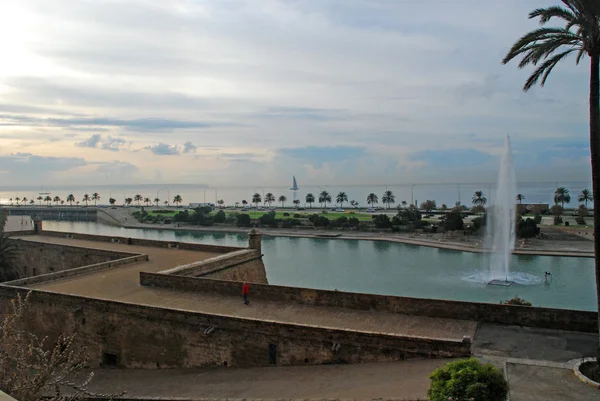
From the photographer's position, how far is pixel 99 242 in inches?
1175

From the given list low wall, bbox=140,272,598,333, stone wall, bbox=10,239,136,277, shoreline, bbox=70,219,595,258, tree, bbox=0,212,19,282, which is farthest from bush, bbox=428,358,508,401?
shoreline, bbox=70,219,595,258

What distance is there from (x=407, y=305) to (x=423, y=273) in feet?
97.8

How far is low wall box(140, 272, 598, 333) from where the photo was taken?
10711 millimetres

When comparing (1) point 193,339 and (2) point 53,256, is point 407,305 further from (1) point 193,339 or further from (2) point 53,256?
(2) point 53,256

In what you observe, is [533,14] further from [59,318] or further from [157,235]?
[157,235]

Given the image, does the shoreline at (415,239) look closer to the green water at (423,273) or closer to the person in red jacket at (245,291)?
→ the green water at (423,273)

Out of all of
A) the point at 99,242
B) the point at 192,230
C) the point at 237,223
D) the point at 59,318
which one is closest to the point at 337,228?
the point at 237,223

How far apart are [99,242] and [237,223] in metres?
52.9

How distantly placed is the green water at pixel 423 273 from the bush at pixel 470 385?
25395mm

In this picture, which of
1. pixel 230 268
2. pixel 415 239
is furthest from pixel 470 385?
pixel 415 239

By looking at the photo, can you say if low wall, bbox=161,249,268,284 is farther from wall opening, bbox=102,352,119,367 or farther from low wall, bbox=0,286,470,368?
wall opening, bbox=102,352,119,367

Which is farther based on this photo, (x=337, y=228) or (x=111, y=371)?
(x=337, y=228)

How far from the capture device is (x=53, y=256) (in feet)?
88.9

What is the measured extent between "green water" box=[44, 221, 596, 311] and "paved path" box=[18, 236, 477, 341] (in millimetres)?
20745
